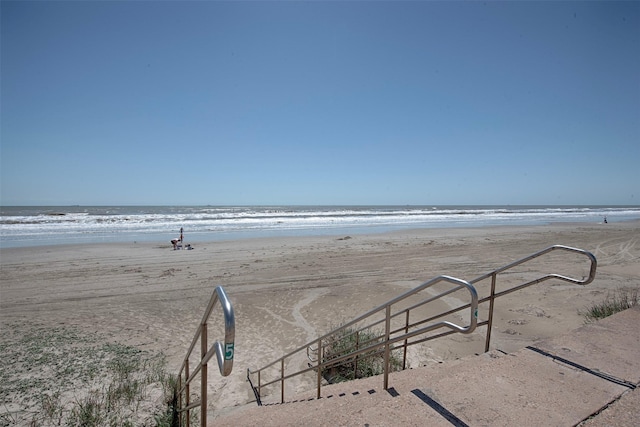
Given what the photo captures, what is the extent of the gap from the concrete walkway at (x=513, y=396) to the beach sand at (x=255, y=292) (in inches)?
95.1

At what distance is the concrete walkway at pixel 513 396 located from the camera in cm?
234

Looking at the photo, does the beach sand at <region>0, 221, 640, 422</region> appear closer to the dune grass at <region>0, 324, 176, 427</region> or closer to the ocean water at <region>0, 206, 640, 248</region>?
the dune grass at <region>0, 324, 176, 427</region>

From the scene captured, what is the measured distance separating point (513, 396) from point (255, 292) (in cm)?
836

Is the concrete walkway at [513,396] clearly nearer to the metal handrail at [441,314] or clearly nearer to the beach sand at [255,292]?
the metal handrail at [441,314]

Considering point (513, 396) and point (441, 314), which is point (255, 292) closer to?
point (441, 314)

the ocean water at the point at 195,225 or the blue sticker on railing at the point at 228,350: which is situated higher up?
the blue sticker on railing at the point at 228,350

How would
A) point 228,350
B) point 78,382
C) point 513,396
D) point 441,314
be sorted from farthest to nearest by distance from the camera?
1. point 78,382
2. point 441,314
3. point 513,396
4. point 228,350

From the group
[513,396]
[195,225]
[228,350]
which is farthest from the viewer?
[195,225]

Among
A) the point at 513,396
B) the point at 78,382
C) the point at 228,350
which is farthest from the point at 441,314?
the point at 78,382

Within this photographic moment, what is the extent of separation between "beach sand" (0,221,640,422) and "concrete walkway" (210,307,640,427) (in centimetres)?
242

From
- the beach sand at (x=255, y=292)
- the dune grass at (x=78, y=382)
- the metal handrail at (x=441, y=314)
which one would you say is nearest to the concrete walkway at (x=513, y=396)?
the metal handrail at (x=441, y=314)

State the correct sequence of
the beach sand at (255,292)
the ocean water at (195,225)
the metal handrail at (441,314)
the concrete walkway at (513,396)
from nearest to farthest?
the concrete walkway at (513,396), the metal handrail at (441,314), the beach sand at (255,292), the ocean water at (195,225)

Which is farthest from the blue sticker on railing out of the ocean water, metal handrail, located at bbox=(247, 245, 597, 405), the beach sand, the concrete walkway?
the ocean water

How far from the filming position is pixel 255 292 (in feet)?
33.1
